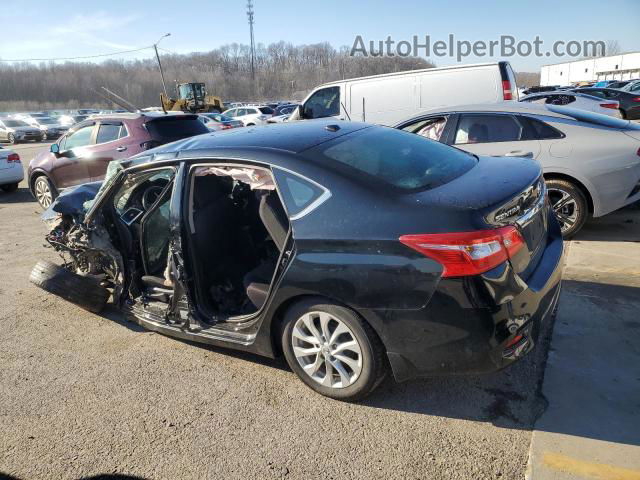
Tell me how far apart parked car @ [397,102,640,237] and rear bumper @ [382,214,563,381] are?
2659 millimetres

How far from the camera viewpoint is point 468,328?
236 cm

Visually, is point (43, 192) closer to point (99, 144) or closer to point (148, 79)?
point (99, 144)

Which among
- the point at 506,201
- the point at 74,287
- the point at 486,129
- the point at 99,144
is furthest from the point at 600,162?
the point at 99,144

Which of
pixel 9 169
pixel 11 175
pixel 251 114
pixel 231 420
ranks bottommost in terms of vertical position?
pixel 231 420

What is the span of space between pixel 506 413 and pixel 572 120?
382 centimetres

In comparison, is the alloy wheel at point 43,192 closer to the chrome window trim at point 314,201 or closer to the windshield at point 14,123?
the chrome window trim at point 314,201

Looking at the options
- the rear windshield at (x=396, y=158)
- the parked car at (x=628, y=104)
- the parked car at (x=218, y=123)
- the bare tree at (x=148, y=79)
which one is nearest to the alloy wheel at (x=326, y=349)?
the rear windshield at (x=396, y=158)

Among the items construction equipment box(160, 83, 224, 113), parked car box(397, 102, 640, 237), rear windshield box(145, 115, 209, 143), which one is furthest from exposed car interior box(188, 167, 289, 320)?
construction equipment box(160, 83, 224, 113)

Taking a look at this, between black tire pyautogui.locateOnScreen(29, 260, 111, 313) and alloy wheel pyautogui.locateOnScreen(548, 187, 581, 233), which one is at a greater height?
alloy wheel pyautogui.locateOnScreen(548, 187, 581, 233)

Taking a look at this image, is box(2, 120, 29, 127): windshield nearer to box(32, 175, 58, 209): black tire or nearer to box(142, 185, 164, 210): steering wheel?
box(32, 175, 58, 209): black tire

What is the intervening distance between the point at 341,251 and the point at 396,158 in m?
0.90

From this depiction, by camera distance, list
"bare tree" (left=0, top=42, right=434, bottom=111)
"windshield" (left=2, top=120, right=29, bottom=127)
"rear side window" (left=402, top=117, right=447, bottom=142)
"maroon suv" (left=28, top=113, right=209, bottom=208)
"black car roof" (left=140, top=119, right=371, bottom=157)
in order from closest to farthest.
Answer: "black car roof" (left=140, top=119, right=371, bottom=157) < "rear side window" (left=402, top=117, right=447, bottom=142) < "maroon suv" (left=28, top=113, right=209, bottom=208) < "windshield" (left=2, top=120, right=29, bottom=127) < "bare tree" (left=0, top=42, right=434, bottom=111)

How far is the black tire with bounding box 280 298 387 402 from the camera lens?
263 centimetres

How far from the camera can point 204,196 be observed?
3.55m
